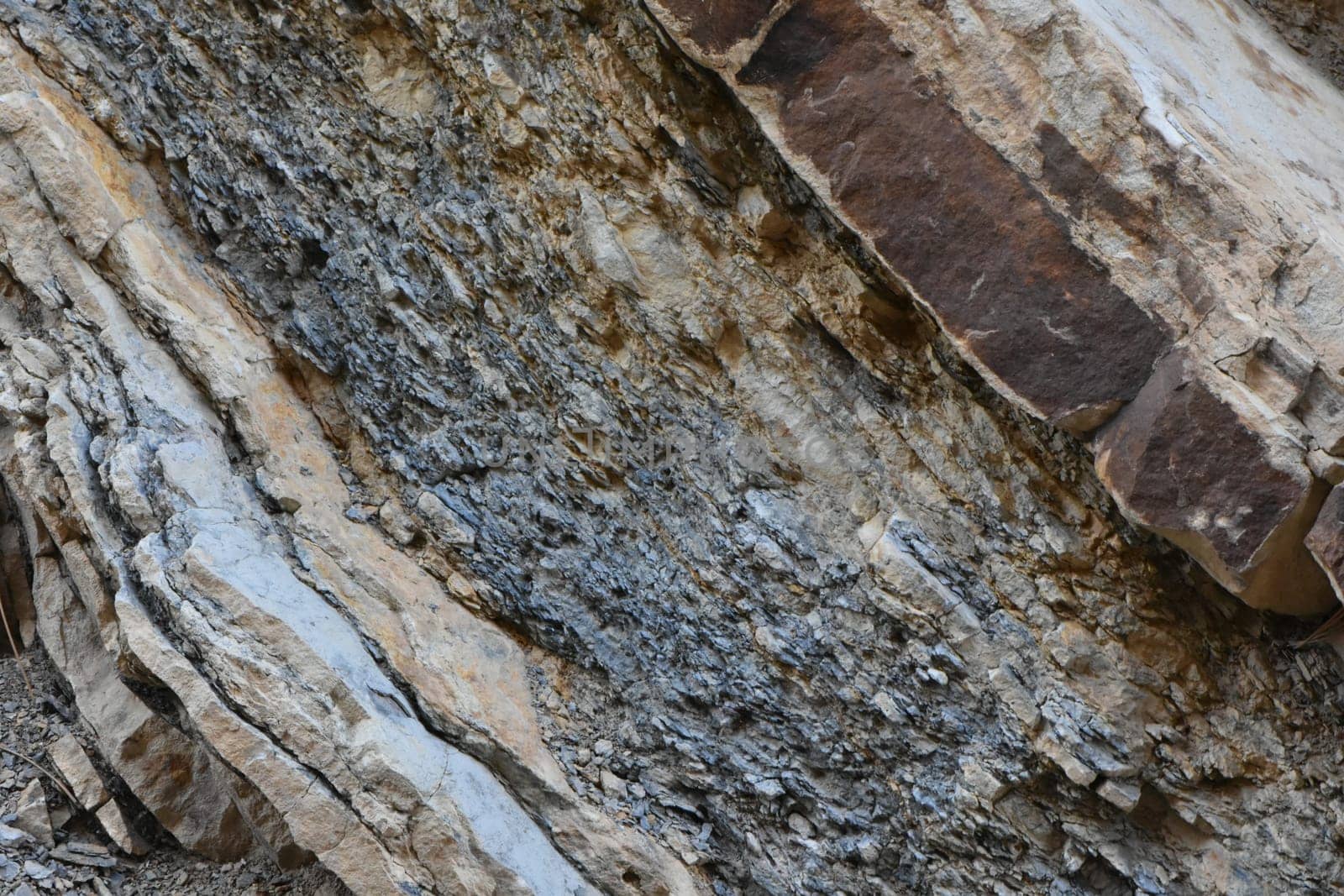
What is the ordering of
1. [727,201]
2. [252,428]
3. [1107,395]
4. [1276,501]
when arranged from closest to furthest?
[1276,501]
[1107,395]
[727,201]
[252,428]

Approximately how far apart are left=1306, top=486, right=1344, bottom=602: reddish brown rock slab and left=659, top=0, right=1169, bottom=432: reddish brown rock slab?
0.70m

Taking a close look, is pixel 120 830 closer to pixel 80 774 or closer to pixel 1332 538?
pixel 80 774

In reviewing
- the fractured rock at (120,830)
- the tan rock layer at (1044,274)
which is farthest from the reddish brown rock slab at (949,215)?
the fractured rock at (120,830)

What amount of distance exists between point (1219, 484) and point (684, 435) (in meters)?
2.15

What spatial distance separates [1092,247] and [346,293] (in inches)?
135

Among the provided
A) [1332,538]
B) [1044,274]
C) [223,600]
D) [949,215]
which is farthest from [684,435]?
[1332,538]

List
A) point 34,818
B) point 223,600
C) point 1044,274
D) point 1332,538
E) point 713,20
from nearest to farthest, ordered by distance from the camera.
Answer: point 1332,538 → point 1044,274 → point 713,20 → point 223,600 → point 34,818

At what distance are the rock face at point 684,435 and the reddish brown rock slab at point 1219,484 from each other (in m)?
0.02

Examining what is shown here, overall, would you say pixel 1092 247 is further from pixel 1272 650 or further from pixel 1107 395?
pixel 1272 650

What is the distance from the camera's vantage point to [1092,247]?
140 inches

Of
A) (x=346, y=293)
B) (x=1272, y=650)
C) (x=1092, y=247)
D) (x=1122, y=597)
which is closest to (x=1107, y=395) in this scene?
(x=1092, y=247)

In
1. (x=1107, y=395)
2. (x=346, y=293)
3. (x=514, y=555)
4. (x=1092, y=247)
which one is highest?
(x=1092, y=247)

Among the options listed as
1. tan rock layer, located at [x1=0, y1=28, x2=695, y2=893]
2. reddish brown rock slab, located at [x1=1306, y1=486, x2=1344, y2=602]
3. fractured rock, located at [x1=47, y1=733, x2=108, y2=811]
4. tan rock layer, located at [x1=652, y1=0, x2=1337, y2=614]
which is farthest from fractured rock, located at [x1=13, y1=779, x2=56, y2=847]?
reddish brown rock slab, located at [x1=1306, y1=486, x2=1344, y2=602]

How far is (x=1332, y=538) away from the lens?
3305 mm
